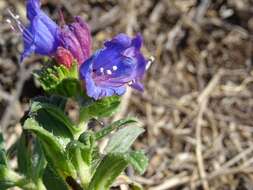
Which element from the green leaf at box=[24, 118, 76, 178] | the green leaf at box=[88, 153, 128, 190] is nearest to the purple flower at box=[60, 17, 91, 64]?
the green leaf at box=[24, 118, 76, 178]

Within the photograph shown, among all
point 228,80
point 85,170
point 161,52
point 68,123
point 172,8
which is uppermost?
point 172,8

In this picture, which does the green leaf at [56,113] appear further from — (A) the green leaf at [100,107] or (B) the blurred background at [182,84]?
(B) the blurred background at [182,84]

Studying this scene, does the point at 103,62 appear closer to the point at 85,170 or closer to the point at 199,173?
the point at 85,170

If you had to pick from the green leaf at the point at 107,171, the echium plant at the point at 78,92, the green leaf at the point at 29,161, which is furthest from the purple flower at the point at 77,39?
the green leaf at the point at 29,161

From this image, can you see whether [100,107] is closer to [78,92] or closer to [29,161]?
[78,92]

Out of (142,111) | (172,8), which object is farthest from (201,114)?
(172,8)

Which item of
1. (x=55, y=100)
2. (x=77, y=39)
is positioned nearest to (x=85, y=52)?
(x=77, y=39)
